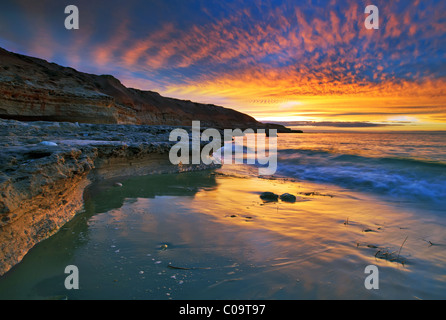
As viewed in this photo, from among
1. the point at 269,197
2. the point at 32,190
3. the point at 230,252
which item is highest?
the point at 32,190

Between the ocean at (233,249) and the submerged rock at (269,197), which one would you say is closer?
the ocean at (233,249)

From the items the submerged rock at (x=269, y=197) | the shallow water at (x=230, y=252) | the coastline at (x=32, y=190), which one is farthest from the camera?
the submerged rock at (x=269, y=197)

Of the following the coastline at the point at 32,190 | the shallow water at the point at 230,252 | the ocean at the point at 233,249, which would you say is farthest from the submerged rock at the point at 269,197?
the coastline at the point at 32,190

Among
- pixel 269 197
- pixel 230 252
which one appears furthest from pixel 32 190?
pixel 269 197

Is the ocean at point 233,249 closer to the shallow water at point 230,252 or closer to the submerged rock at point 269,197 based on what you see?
the shallow water at point 230,252

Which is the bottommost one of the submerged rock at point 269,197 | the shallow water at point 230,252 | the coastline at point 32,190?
the shallow water at point 230,252

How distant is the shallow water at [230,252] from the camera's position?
1.86 metres

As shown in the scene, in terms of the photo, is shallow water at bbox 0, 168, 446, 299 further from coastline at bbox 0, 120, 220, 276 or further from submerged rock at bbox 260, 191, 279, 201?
submerged rock at bbox 260, 191, 279, 201

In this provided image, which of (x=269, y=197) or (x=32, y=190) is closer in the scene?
(x=32, y=190)

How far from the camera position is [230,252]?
2.49 metres

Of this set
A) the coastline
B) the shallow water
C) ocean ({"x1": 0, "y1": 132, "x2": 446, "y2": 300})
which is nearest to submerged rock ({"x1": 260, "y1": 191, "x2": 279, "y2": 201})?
ocean ({"x1": 0, "y1": 132, "x2": 446, "y2": 300})

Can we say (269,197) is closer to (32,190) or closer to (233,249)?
(233,249)

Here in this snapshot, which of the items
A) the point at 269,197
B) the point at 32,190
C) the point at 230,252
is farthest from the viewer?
the point at 269,197
